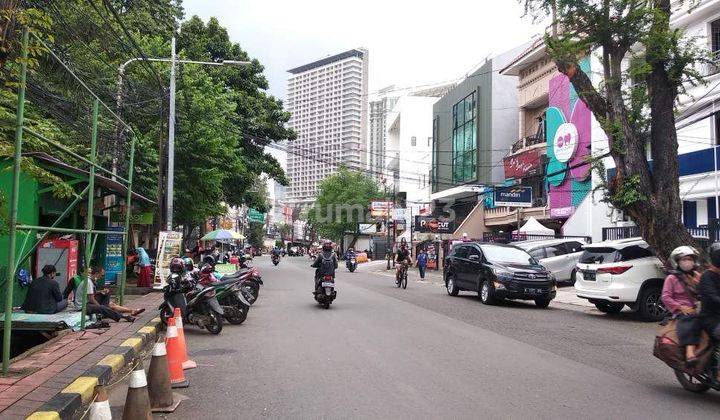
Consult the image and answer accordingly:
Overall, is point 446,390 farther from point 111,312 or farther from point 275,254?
point 275,254

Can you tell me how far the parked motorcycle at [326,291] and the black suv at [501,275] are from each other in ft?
13.8

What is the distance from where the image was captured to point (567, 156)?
29.1 metres

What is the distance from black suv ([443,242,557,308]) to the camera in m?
14.9

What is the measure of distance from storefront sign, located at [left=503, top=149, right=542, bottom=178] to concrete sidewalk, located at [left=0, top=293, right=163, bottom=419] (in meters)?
26.3

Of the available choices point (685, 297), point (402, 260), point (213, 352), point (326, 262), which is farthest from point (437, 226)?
point (685, 297)

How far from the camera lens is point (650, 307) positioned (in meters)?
12.5

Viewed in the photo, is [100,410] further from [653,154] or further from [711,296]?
[653,154]

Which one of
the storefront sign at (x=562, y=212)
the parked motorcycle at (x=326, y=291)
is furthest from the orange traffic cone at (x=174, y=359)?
the storefront sign at (x=562, y=212)

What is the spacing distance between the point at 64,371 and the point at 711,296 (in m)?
6.85

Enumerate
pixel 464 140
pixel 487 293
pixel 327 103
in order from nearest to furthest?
1. pixel 487 293
2. pixel 327 103
3. pixel 464 140

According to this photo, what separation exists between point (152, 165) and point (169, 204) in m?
4.18

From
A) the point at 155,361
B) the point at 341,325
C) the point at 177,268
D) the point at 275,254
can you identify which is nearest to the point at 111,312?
the point at 177,268

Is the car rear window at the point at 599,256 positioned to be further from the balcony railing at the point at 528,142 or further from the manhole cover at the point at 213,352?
the balcony railing at the point at 528,142

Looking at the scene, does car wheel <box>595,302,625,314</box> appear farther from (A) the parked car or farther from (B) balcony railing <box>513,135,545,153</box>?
(B) balcony railing <box>513,135,545,153</box>
